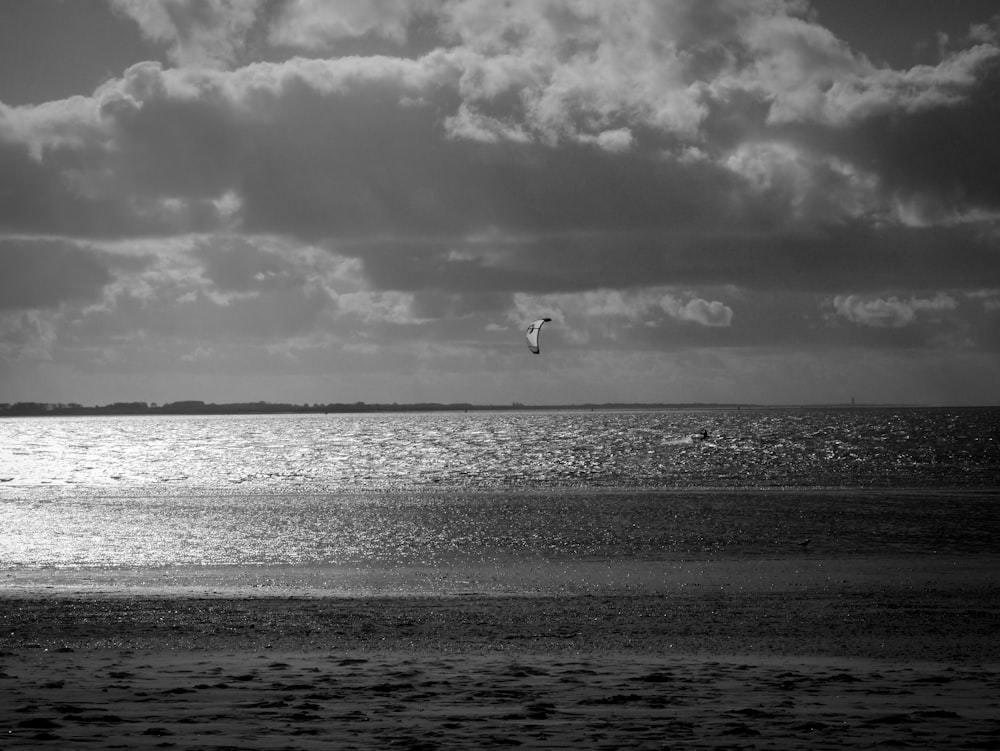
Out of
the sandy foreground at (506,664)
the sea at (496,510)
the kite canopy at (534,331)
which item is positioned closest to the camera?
the sandy foreground at (506,664)

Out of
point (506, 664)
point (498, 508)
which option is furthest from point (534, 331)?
point (506, 664)

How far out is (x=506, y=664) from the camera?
48.4 ft

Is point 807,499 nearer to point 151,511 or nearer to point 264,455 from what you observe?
point 151,511

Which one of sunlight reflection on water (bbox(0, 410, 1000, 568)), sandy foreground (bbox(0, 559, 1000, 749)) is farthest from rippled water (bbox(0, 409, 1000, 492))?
sandy foreground (bbox(0, 559, 1000, 749))

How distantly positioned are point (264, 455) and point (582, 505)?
7234 centimetres

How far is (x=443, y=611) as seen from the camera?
65.9 ft

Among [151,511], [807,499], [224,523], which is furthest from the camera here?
[807,499]

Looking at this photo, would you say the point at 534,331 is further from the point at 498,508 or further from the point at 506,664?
the point at 506,664

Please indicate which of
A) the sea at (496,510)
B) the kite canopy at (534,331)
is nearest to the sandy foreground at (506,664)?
the sea at (496,510)

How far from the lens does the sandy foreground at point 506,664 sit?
427 inches

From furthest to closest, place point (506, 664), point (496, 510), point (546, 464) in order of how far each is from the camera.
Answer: point (546, 464), point (496, 510), point (506, 664)

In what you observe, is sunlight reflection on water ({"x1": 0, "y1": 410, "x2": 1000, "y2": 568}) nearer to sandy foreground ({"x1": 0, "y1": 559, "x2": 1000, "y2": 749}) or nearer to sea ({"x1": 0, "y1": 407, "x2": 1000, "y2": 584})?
sea ({"x1": 0, "y1": 407, "x2": 1000, "y2": 584})

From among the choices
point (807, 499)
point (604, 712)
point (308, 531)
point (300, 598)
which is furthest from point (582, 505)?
point (604, 712)

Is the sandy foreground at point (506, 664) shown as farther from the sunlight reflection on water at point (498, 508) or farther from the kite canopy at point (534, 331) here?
the kite canopy at point (534, 331)
